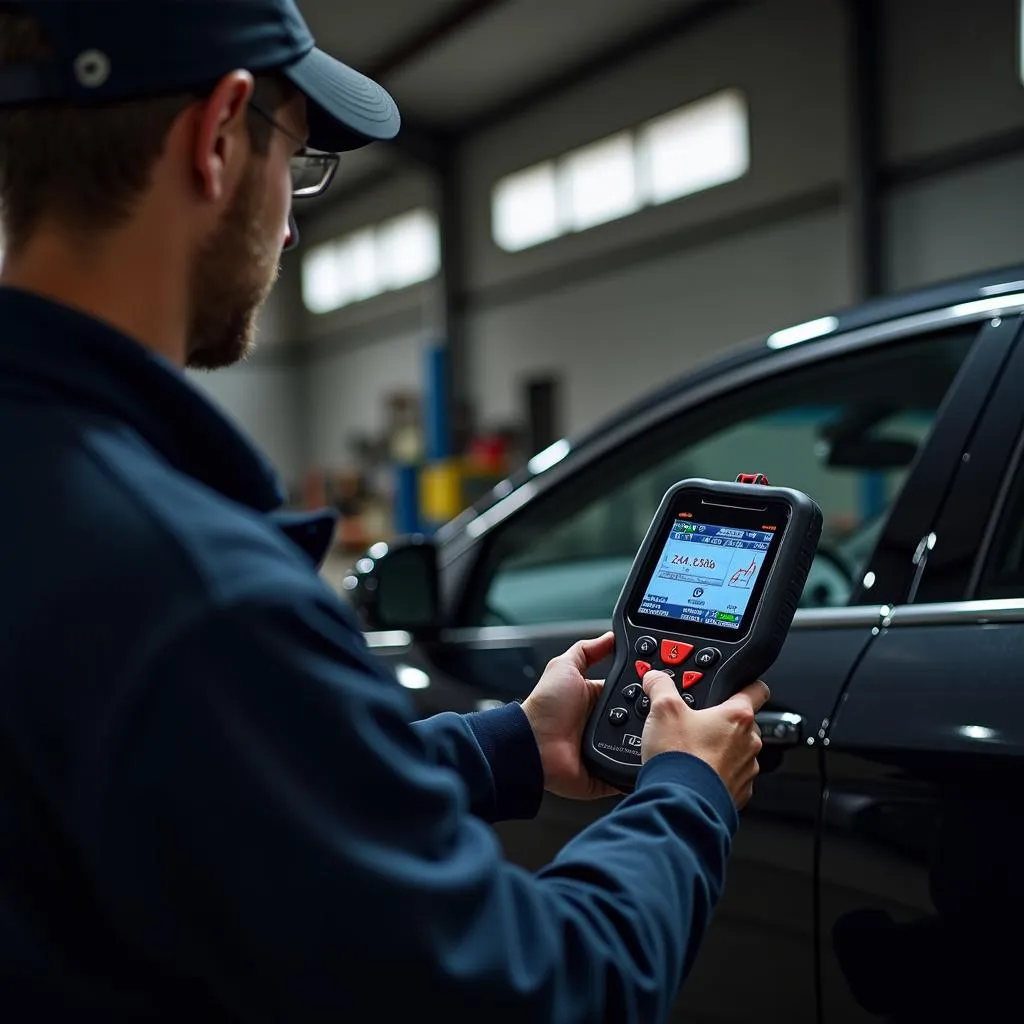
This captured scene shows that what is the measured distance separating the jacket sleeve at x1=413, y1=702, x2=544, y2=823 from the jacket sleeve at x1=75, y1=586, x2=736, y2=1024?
1.27 ft

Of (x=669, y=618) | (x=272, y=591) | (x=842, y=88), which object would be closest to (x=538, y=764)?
(x=669, y=618)

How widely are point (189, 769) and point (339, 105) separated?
0.50m

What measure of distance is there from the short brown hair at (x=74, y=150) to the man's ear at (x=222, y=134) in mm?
16

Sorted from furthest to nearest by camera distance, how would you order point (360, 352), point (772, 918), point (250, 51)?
point (360, 352) < point (772, 918) < point (250, 51)

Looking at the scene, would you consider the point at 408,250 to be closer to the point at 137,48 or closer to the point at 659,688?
the point at 659,688

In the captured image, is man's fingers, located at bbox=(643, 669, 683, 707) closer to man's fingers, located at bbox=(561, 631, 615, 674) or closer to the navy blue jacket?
man's fingers, located at bbox=(561, 631, 615, 674)

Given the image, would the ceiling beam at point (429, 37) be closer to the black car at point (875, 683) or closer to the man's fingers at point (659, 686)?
the black car at point (875, 683)

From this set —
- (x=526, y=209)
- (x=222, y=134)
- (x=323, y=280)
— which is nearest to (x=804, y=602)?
(x=222, y=134)

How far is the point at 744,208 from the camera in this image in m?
9.10

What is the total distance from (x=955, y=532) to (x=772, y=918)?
50 centimetres

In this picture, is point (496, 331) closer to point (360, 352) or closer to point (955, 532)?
point (360, 352)

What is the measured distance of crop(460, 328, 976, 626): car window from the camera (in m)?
1.71

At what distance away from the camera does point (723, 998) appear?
58.0 inches

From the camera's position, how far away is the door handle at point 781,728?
1.39 metres
